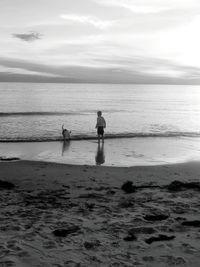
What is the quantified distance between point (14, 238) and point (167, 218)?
323 cm

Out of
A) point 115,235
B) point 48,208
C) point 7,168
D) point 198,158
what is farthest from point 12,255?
point 198,158

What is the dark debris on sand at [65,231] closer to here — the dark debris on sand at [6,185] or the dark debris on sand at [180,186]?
the dark debris on sand at [6,185]

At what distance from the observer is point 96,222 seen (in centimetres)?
662

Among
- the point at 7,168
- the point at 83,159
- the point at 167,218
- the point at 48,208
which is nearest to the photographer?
the point at 167,218

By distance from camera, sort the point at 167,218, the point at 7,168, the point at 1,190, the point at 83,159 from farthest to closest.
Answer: the point at 83,159 → the point at 7,168 → the point at 1,190 → the point at 167,218

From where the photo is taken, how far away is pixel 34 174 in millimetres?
11000

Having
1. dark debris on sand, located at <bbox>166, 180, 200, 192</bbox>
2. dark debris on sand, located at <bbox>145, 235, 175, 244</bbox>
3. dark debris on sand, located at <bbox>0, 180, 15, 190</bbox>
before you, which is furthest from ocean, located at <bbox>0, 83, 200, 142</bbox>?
dark debris on sand, located at <bbox>145, 235, 175, 244</bbox>

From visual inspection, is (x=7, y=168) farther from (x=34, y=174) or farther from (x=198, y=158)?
(x=198, y=158)

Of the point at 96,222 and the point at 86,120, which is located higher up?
the point at 86,120

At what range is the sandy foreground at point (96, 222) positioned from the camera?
205 inches

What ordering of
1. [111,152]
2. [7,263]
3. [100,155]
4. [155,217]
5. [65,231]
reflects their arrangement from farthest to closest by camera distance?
[111,152]
[100,155]
[155,217]
[65,231]
[7,263]

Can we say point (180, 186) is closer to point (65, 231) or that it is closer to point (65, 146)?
point (65, 231)

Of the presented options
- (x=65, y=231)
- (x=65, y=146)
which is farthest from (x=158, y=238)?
(x=65, y=146)

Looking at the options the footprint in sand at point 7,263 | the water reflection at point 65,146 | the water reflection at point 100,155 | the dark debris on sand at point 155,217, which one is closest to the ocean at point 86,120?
the water reflection at point 65,146
